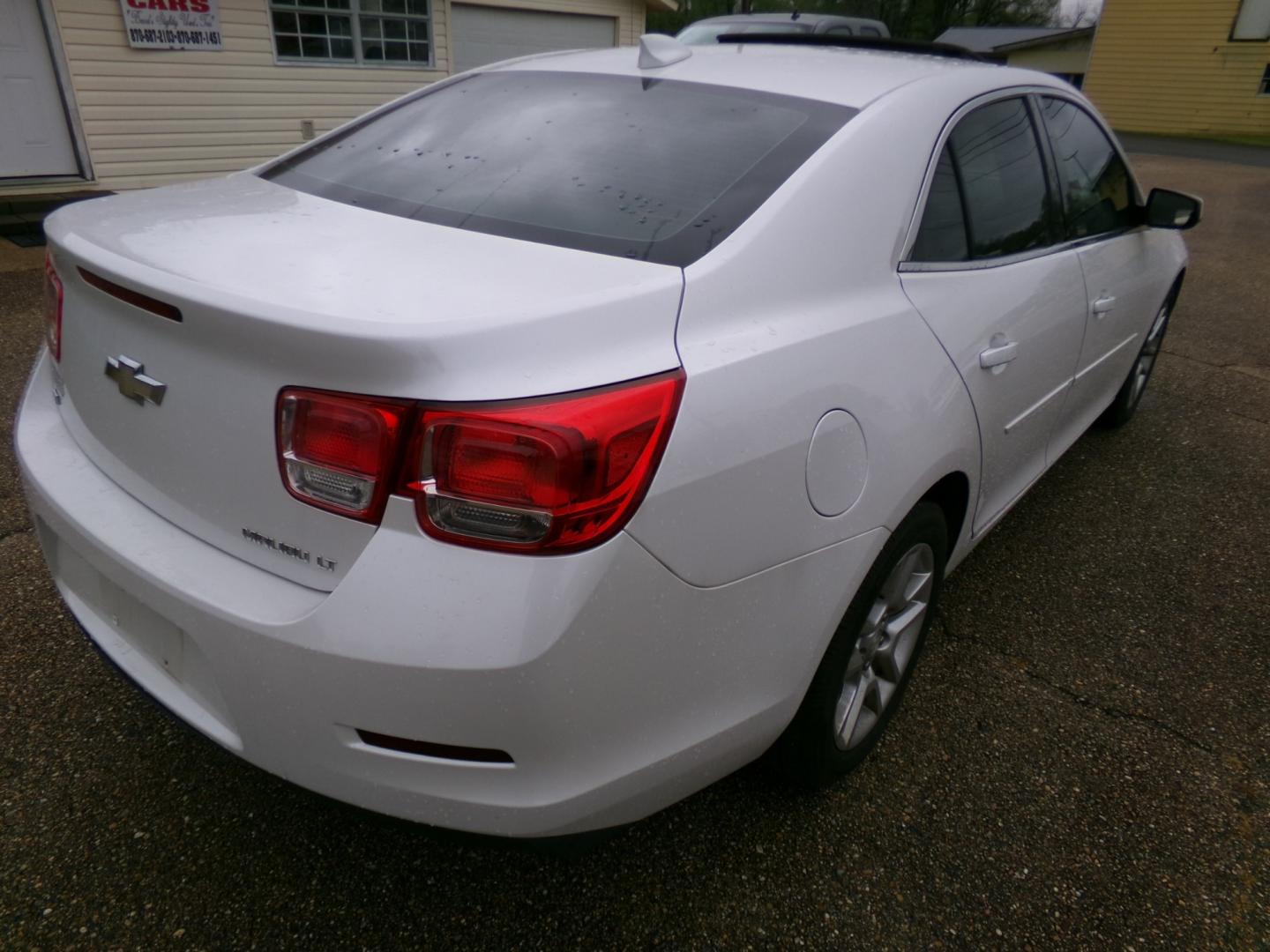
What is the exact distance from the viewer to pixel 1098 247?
2916mm

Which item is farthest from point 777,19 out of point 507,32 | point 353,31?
point 353,31

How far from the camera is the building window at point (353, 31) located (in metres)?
9.27

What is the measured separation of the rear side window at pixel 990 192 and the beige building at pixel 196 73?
27.7 feet

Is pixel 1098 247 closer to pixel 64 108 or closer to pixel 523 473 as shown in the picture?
pixel 523 473

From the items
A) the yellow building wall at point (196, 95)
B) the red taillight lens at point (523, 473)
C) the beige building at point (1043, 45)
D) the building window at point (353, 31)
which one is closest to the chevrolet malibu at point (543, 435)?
the red taillight lens at point (523, 473)

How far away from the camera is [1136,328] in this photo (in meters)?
3.66

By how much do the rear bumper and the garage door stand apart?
1077cm

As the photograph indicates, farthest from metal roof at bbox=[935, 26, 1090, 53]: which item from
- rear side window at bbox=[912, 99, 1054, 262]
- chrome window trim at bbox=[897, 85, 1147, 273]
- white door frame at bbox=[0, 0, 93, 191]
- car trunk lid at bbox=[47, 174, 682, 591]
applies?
car trunk lid at bbox=[47, 174, 682, 591]

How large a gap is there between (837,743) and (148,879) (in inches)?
58.0

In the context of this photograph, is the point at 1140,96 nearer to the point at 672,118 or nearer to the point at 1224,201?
the point at 1224,201

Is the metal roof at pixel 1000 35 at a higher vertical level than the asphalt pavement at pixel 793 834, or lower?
lower

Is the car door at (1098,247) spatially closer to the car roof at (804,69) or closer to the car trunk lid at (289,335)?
the car roof at (804,69)

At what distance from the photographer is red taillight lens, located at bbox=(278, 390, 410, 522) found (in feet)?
4.22

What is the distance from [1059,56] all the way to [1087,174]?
1491 inches
